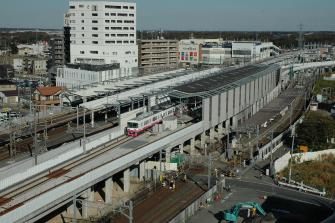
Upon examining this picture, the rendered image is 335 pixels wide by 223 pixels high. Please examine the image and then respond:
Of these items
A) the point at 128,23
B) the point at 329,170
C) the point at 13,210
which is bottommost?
the point at 329,170

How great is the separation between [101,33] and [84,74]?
441 inches

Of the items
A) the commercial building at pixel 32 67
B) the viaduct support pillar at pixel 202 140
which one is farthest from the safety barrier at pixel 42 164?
the commercial building at pixel 32 67

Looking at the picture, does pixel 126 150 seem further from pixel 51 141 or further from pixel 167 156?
pixel 51 141

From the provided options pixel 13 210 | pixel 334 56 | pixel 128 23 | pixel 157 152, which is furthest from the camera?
pixel 334 56

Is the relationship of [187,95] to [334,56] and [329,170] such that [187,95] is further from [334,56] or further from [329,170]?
[334,56]

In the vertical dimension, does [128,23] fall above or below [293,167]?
above

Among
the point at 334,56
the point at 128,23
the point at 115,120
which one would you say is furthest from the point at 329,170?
the point at 334,56

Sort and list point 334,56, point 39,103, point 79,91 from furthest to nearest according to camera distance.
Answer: point 334,56
point 39,103
point 79,91

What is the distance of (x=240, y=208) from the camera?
1788 cm

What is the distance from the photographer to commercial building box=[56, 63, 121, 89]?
Result: 45750 mm

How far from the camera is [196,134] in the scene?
91.3 ft

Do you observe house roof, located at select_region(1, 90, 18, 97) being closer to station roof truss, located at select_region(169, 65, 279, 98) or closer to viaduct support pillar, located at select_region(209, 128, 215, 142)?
station roof truss, located at select_region(169, 65, 279, 98)

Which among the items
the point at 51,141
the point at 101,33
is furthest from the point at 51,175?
the point at 101,33

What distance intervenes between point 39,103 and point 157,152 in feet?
60.9
